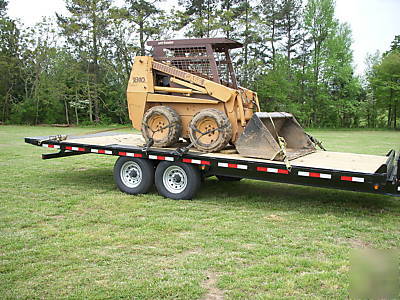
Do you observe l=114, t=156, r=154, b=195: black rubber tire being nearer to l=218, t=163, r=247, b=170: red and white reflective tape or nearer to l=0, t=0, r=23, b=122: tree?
l=218, t=163, r=247, b=170: red and white reflective tape

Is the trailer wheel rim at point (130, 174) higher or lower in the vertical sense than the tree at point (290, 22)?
lower

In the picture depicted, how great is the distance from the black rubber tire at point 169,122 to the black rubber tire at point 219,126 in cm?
34

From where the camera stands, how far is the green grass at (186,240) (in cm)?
411

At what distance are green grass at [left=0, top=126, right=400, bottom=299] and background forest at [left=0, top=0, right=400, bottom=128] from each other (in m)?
27.0

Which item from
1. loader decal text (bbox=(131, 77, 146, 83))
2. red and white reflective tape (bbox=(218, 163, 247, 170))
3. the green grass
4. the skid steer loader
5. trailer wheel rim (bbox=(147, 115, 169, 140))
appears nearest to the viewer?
the green grass

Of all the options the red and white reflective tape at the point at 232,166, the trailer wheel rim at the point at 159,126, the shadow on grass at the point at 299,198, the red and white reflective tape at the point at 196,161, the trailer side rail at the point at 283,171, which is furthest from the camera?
the trailer wheel rim at the point at 159,126

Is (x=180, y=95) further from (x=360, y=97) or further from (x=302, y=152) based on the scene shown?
(x=360, y=97)

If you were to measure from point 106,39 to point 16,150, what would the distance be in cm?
2156

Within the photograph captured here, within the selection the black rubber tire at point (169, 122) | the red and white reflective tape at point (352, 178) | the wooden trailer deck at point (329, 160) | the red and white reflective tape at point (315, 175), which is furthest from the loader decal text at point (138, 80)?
the red and white reflective tape at point (352, 178)

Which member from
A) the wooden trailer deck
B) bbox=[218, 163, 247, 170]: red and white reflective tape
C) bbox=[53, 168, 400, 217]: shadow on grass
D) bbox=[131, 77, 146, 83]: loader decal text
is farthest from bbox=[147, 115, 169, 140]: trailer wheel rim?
bbox=[218, 163, 247, 170]: red and white reflective tape

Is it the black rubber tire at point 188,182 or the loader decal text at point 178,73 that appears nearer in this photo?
the black rubber tire at point 188,182

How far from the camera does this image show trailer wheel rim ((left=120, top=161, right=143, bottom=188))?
8125mm

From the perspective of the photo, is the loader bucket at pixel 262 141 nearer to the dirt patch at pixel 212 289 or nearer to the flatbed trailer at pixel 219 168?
the flatbed trailer at pixel 219 168

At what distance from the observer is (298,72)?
37.4 metres
